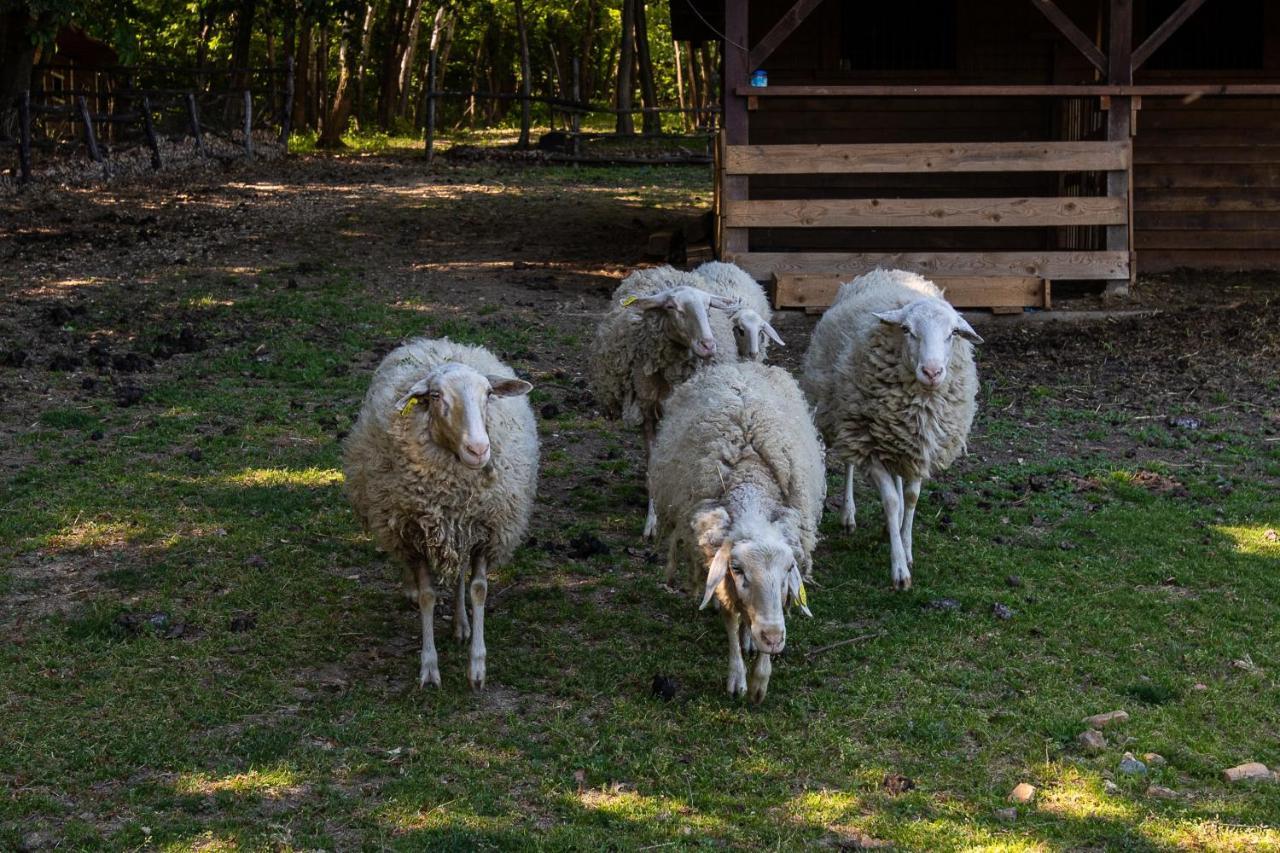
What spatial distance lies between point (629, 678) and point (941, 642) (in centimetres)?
149

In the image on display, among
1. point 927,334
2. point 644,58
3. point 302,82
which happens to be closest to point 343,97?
point 302,82

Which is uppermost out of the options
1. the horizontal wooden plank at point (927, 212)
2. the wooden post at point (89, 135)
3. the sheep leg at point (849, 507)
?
the wooden post at point (89, 135)

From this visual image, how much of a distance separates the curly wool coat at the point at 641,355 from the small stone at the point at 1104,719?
3.06m

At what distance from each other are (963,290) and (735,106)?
2.86m

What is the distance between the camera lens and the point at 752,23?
15.6 meters

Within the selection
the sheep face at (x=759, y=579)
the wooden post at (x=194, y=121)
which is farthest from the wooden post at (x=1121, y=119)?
the wooden post at (x=194, y=121)

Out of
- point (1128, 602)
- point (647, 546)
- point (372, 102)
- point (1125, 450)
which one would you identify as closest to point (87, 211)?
point (647, 546)

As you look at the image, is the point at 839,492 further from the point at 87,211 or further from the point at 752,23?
the point at 87,211

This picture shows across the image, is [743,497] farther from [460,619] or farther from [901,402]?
[901,402]

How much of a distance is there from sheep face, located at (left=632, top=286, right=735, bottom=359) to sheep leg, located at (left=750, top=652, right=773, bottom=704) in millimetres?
2427

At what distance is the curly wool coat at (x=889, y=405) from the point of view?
22.9 feet

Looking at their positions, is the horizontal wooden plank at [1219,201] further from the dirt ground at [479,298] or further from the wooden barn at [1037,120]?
the dirt ground at [479,298]

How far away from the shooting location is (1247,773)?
476 centimetres

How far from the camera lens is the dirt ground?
9.74 m
